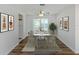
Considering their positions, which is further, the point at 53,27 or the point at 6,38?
the point at 53,27

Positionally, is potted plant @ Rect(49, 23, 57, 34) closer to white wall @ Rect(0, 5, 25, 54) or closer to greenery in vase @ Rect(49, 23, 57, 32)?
greenery in vase @ Rect(49, 23, 57, 32)

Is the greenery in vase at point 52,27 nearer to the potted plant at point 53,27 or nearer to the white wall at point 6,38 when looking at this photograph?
the potted plant at point 53,27

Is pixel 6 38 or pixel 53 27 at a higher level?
pixel 53 27

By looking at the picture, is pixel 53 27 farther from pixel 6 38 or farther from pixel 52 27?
pixel 6 38

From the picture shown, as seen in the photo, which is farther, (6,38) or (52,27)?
(52,27)

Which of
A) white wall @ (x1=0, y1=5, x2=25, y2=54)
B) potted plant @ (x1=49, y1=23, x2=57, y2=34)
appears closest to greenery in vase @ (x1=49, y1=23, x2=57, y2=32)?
potted plant @ (x1=49, y1=23, x2=57, y2=34)

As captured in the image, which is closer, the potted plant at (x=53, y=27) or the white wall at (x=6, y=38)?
the white wall at (x=6, y=38)

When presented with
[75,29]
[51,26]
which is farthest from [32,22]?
[75,29]

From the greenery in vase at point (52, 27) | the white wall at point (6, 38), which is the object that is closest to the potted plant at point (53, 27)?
the greenery in vase at point (52, 27)

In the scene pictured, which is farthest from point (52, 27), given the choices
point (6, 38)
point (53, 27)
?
point (6, 38)
